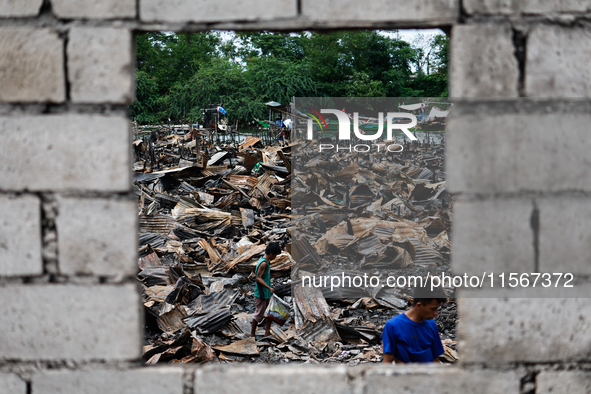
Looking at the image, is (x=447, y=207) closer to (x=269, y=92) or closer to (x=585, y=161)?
(x=585, y=161)

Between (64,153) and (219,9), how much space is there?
3.04ft

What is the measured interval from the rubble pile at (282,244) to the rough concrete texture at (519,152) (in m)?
4.23

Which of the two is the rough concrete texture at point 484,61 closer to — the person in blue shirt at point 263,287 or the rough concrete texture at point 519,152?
the rough concrete texture at point 519,152

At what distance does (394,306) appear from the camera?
301 inches

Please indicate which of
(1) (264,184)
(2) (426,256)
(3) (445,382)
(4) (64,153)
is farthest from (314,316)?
(1) (264,184)

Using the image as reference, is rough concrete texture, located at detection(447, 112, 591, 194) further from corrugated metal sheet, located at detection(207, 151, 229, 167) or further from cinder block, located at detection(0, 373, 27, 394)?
corrugated metal sheet, located at detection(207, 151, 229, 167)

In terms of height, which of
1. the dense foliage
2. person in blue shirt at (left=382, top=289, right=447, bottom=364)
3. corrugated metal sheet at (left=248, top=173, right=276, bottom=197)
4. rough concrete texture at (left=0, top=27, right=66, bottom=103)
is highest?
the dense foliage

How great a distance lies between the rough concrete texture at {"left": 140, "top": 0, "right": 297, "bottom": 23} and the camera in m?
2.02

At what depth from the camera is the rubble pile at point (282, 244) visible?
6.35 metres

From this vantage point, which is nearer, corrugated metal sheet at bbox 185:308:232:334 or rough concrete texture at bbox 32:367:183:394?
rough concrete texture at bbox 32:367:183:394

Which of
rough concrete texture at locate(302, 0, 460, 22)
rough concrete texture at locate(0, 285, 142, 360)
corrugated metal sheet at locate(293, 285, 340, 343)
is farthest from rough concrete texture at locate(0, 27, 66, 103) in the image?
corrugated metal sheet at locate(293, 285, 340, 343)

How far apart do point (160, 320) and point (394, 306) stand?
12.1ft

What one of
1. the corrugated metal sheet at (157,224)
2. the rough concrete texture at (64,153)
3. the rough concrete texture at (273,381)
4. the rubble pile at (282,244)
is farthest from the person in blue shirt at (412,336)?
the corrugated metal sheet at (157,224)

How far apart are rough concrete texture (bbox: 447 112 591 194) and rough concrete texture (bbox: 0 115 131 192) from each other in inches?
58.2
